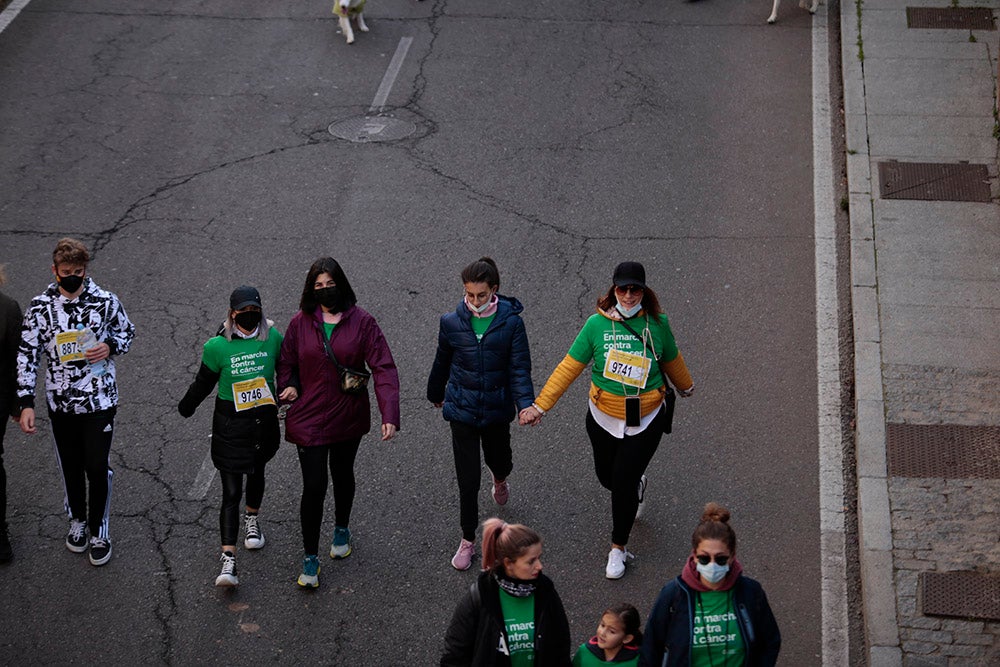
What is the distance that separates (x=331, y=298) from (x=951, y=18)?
10659 mm

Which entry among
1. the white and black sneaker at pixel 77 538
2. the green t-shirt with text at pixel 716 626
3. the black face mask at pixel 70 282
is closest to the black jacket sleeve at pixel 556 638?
the green t-shirt with text at pixel 716 626

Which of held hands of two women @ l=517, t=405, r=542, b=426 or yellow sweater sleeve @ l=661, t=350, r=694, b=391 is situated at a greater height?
yellow sweater sleeve @ l=661, t=350, r=694, b=391

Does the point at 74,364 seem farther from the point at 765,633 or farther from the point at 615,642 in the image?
the point at 765,633

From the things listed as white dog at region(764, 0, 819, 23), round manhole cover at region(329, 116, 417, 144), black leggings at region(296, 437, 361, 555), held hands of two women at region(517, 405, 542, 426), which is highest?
white dog at region(764, 0, 819, 23)

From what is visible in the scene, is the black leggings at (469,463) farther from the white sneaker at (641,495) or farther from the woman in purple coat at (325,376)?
the white sneaker at (641,495)

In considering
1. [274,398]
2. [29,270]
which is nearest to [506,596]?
[274,398]

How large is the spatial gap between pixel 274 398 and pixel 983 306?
18.6ft

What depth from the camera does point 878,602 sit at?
714cm

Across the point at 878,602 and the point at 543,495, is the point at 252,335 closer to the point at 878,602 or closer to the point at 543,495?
the point at 543,495

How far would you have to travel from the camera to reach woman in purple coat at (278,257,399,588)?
703 cm

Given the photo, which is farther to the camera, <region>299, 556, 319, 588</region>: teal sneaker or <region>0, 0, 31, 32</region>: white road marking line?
<region>0, 0, 31, 32</region>: white road marking line

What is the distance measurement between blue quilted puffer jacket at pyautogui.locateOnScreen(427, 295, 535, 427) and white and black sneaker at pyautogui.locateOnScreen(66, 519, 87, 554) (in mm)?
2239

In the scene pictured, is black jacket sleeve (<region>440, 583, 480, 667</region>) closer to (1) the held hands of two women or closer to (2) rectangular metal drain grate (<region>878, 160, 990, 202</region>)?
(1) the held hands of two women

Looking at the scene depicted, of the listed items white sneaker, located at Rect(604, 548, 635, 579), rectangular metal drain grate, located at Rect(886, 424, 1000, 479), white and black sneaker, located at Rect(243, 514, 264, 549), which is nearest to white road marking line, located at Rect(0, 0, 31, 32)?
white and black sneaker, located at Rect(243, 514, 264, 549)
